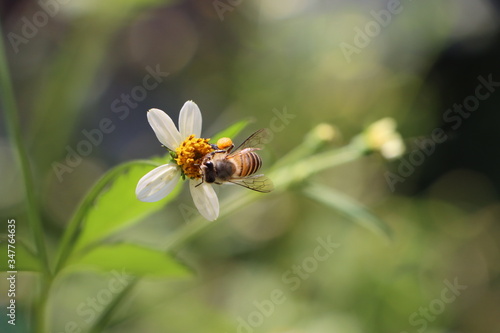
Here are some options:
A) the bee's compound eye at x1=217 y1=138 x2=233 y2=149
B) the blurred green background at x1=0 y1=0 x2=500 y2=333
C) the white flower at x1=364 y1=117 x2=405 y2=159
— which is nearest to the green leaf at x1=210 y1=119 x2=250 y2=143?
the bee's compound eye at x1=217 y1=138 x2=233 y2=149

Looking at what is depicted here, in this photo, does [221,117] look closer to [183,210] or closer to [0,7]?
[183,210]

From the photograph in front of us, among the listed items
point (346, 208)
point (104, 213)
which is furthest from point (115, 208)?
point (346, 208)

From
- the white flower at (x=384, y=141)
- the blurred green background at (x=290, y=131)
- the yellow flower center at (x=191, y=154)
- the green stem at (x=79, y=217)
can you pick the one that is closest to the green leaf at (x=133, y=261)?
the green stem at (x=79, y=217)

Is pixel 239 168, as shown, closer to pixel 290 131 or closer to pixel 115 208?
pixel 115 208

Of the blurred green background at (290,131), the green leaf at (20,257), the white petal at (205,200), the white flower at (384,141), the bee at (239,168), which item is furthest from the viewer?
the blurred green background at (290,131)

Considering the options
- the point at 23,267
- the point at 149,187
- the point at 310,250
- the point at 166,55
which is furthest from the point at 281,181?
the point at 166,55

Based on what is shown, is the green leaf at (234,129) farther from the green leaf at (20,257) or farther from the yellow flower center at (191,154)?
the green leaf at (20,257)
